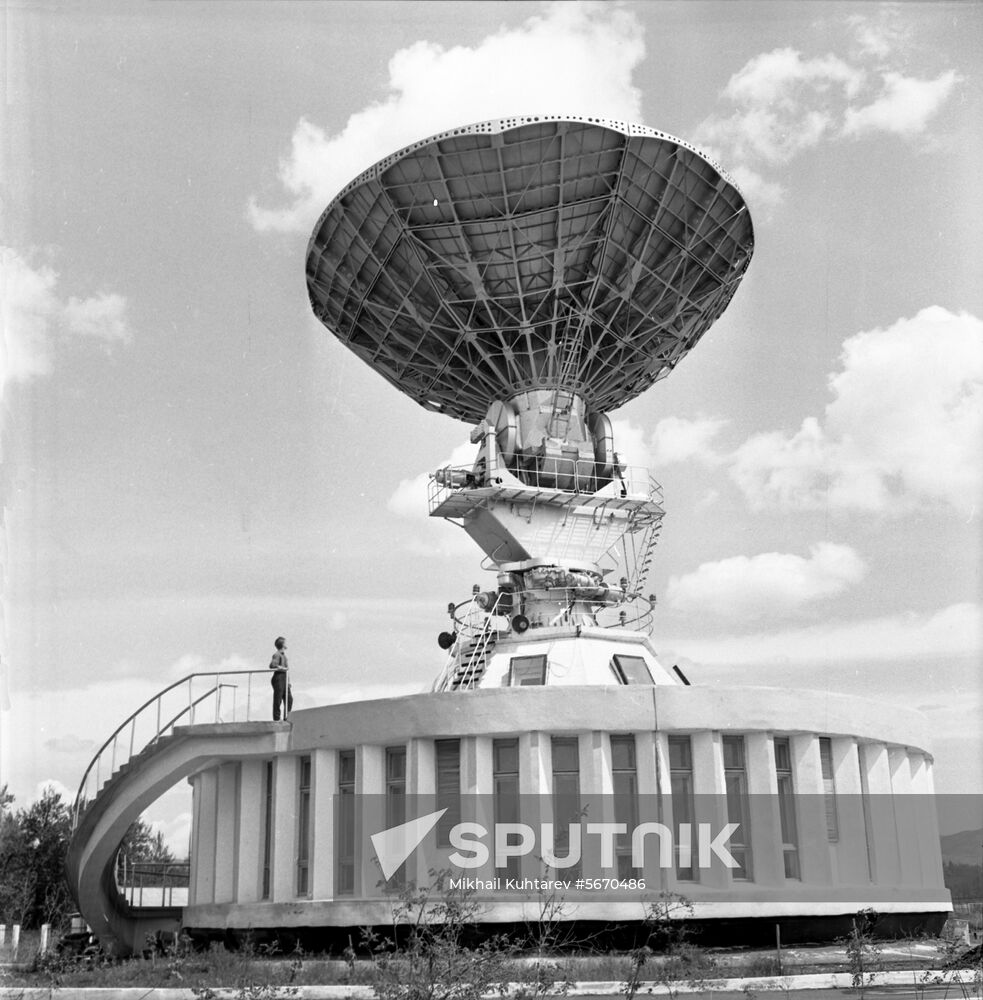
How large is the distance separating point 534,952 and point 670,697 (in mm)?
5627

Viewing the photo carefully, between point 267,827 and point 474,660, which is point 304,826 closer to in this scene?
point 267,827

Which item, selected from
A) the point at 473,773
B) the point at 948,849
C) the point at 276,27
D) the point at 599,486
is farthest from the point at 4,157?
the point at 948,849

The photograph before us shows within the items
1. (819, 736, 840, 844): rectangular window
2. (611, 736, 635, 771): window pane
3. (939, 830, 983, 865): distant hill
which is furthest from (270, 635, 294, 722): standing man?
(939, 830, 983, 865): distant hill

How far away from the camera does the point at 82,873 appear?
96.1 ft

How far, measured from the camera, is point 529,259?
3136 centimetres

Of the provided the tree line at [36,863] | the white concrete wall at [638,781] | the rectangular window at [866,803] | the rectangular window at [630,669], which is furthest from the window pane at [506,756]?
the tree line at [36,863]

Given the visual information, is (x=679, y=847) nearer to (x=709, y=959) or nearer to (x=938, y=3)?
(x=709, y=959)

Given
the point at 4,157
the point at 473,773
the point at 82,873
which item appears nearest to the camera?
the point at 4,157

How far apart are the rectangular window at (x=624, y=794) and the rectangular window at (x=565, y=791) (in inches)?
30.9

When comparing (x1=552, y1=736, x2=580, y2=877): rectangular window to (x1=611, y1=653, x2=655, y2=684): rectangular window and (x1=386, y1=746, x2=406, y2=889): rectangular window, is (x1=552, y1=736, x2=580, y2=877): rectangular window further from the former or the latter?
(x1=611, y1=653, x2=655, y2=684): rectangular window

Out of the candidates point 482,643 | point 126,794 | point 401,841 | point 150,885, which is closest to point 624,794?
point 401,841

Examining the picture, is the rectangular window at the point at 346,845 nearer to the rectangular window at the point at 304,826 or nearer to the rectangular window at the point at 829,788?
the rectangular window at the point at 304,826

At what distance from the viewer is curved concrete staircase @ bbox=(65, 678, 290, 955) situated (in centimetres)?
2792

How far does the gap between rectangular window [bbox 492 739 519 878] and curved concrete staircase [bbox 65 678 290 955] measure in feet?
16.2
